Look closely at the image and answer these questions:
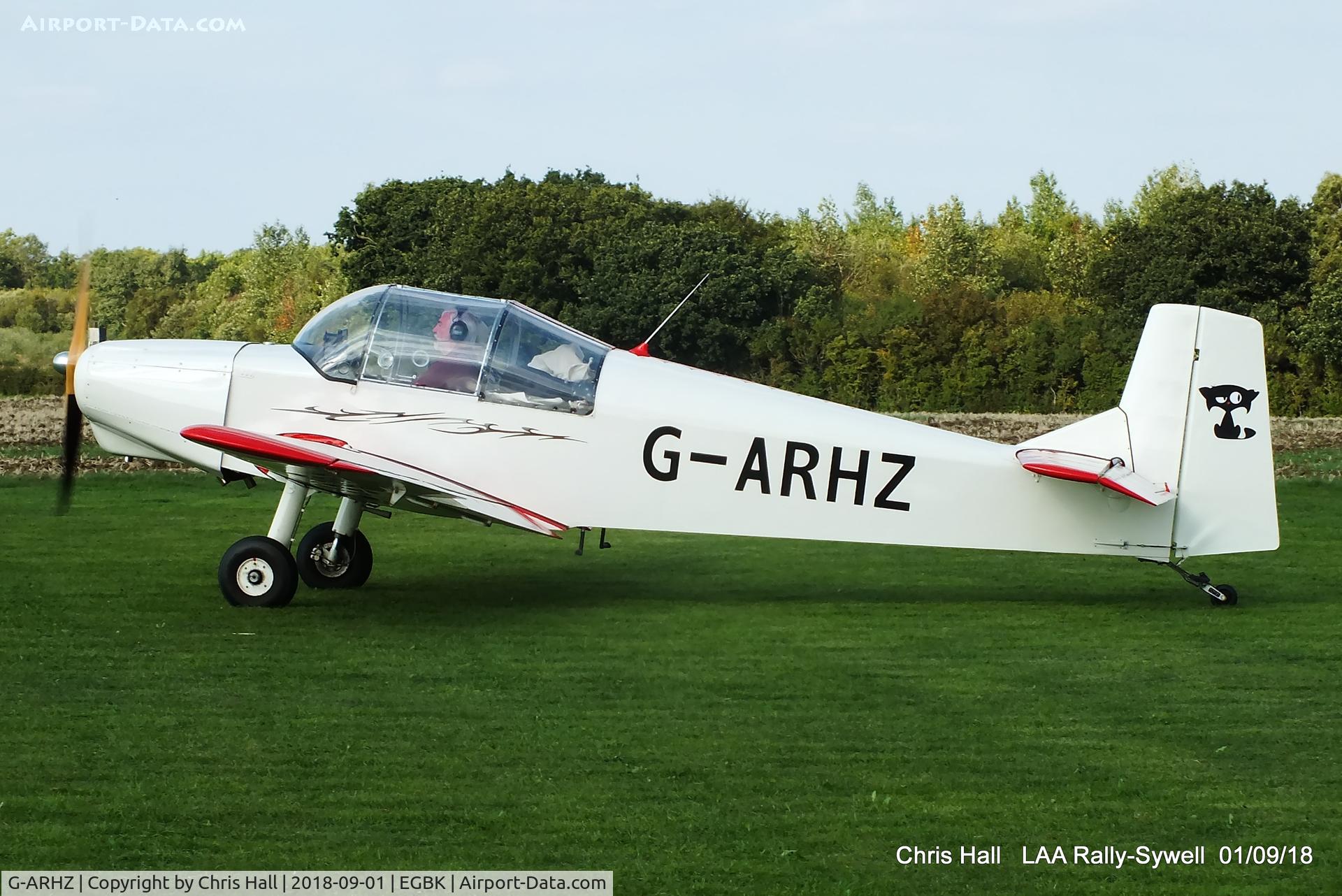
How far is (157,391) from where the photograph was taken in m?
8.94

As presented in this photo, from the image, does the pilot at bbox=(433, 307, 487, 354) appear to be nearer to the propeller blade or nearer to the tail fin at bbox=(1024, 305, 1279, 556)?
the propeller blade

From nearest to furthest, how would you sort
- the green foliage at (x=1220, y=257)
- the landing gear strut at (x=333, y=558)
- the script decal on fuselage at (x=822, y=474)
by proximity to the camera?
1. the script decal on fuselage at (x=822, y=474)
2. the landing gear strut at (x=333, y=558)
3. the green foliage at (x=1220, y=257)

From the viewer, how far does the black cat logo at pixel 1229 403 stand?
8703mm

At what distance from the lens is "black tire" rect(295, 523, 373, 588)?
958 centimetres

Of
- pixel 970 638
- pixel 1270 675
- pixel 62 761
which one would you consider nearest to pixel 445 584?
pixel 970 638

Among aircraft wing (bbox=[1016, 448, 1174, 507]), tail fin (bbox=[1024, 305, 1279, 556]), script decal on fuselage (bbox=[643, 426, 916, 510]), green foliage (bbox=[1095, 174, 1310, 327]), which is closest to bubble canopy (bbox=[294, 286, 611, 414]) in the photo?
script decal on fuselage (bbox=[643, 426, 916, 510])

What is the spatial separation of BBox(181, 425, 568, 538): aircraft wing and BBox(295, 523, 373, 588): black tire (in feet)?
2.34

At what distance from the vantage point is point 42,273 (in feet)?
146

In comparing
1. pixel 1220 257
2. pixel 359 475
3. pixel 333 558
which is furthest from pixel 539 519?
pixel 1220 257

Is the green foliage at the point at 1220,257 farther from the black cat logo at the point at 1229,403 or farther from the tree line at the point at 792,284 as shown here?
the black cat logo at the point at 1229,403

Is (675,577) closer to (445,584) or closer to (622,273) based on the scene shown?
(445,584)
